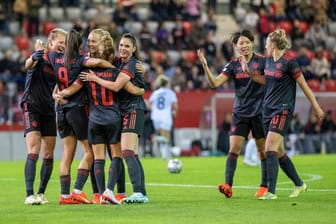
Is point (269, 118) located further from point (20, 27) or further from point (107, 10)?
point (107, 10)

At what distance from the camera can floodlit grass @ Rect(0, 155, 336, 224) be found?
12.0 meters

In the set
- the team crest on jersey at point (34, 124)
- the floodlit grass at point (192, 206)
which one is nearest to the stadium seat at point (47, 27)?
the floodlit grass at point (192, 206)

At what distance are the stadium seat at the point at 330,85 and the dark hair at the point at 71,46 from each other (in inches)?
828

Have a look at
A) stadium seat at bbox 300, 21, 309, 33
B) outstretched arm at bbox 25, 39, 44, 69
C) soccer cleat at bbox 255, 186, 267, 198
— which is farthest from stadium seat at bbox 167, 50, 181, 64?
outstretched arm at bbox 25, 39, 44, 69

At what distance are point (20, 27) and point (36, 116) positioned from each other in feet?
68.2

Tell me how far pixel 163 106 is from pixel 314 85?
8736 millimetres

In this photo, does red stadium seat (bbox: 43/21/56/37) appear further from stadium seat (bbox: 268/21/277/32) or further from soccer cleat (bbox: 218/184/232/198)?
soccer cleat (bbox: 218/184/232/198)

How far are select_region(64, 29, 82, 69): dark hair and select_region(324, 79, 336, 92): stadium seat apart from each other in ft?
69.0

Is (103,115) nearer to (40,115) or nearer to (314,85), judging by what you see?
(40,115)

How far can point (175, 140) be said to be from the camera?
3155cm

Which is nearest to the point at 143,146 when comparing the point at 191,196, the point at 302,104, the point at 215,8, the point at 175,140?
Result: the point at 175,140

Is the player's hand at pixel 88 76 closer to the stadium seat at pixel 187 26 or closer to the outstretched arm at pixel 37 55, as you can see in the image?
the outstretched arm at pixel 37 55

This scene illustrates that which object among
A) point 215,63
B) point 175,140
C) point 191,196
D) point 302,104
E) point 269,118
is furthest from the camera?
point 215,63

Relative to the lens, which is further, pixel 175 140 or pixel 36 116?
pixel 175 140
